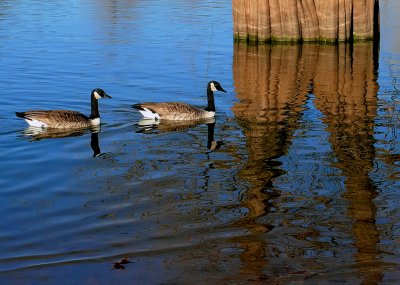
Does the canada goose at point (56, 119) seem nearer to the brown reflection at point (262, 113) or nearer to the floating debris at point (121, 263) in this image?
the brown reflection at point (262, 113)

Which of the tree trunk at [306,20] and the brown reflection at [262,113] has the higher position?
the tree trunk at [306,20]

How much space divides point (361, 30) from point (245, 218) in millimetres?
20032

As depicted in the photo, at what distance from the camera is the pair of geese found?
16.6 metres

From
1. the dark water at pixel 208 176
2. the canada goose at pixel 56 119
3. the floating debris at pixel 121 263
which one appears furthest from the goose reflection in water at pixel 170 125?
the floating debris at pixel 121 263

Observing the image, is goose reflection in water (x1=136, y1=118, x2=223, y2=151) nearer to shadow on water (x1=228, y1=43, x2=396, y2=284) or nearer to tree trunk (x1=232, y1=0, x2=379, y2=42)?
shadow on water (x1=228, y1=43, x2=396, y2=284)

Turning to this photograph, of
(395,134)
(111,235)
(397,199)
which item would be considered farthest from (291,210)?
(395,134)

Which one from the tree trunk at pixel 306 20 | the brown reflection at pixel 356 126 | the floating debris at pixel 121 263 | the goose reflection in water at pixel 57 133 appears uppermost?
the tree trunk at pixel 306 20

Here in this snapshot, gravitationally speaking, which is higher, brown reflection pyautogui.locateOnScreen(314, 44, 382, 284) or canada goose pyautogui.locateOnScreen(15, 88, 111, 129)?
canada goose pyautogui.locateOnScreen(15, 88, 111, 129)

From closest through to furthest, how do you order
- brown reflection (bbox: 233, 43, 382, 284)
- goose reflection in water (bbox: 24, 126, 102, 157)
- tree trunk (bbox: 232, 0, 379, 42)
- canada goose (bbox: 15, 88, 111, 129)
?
brown reflection (bbox: 233, 43, 382, 284), goose reflection in water (bbox: 24, 126, 102, 157), canada goose (bbox: 15, 88, 111, 129), tree trunk (bbox: 232, 0, 379, 42)

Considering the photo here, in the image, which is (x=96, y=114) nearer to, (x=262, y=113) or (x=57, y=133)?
(x=57, y=133)

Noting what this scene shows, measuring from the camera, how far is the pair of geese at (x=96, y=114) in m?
16.6

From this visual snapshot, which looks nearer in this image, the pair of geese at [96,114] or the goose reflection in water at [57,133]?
the goose reflection in water at [57,133]

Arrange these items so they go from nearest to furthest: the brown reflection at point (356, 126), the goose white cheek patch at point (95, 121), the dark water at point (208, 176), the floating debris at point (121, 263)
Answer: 1. the floating debris at point (121, 263)
2. the dark water at point (208, 176)
3. the brown reflection at point (356, 126)
4. the goose white cheek patch at point (95, 121)

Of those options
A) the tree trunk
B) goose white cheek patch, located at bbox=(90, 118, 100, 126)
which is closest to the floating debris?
goose white cheek patch, located at bbox=(90, 118, 100, 126)
